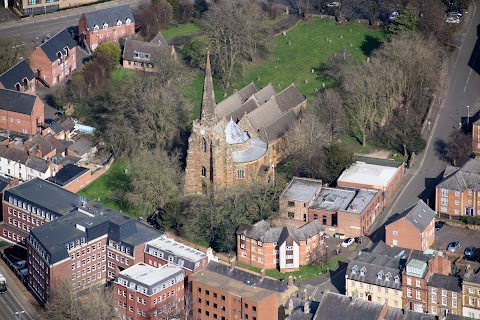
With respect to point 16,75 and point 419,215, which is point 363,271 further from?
point 16,75

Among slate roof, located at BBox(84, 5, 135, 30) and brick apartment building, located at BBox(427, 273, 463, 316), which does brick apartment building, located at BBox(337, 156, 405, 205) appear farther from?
slate roof, located at BBox(84, 5, 135, 30)

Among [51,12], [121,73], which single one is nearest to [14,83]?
[121,73]

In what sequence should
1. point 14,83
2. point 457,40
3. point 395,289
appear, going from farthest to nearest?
1. point 457,40
2. point 14,83
3. point 395,289

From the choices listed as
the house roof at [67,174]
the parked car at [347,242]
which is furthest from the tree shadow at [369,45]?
the house roof at [67,174]

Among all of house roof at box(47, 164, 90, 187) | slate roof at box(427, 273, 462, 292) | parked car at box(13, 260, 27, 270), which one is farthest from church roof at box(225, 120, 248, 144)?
slate roof at box(427, 273, 462, 292)

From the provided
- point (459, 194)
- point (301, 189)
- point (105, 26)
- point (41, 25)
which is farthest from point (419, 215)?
point (41, 25)

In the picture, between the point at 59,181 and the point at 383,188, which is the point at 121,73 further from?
the point at 383,188
